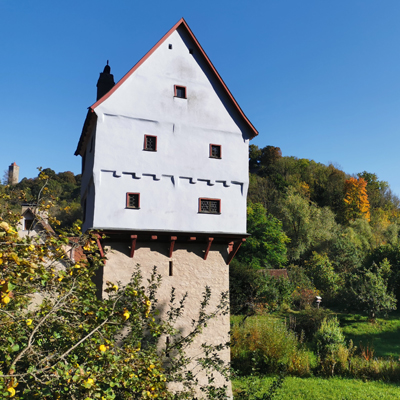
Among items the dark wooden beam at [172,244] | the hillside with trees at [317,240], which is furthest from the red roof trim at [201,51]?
the hillside with trees at [317,240]

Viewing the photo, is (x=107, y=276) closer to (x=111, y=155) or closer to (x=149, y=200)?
(x=149, y=200)

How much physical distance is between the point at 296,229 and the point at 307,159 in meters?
26.1

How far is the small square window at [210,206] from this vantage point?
1279 centimetres

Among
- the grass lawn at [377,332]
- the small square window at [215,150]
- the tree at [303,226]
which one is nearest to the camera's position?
the small square window at [215,150]

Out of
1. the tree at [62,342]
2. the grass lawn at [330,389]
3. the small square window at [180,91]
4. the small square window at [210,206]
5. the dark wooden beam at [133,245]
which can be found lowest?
the grass lawn at [330,389]

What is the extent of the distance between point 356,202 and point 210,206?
4314 centimetres

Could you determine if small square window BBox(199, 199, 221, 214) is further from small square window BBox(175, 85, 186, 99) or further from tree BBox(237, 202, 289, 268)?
tree BBox(237, 202, 289, 268)

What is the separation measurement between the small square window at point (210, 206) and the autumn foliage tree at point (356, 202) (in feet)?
→ 134

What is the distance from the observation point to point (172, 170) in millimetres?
12555

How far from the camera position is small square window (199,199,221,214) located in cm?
1279

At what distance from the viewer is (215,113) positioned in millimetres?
13445

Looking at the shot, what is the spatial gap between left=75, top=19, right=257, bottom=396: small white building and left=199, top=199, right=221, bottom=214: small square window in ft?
0.12

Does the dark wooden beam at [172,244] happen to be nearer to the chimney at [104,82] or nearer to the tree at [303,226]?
the chimney at [104,82]

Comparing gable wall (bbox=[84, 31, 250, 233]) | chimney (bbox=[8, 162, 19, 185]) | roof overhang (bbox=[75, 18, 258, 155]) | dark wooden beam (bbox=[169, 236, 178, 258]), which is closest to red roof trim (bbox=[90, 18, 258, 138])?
roof overhang (bbox=[75, 18, 258, 155])
